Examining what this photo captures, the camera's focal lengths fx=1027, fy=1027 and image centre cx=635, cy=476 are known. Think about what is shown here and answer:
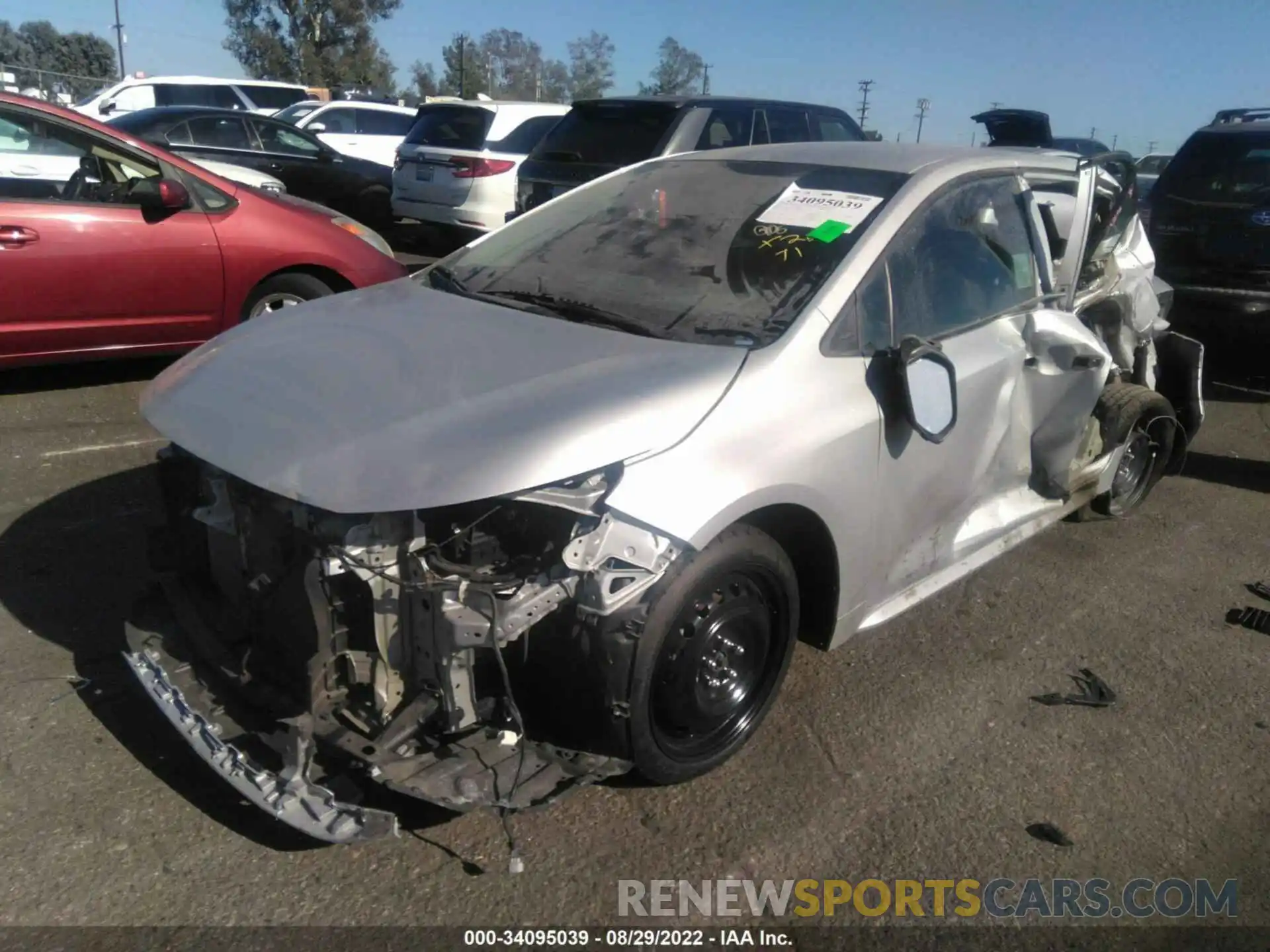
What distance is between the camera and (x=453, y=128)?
36.8 feet

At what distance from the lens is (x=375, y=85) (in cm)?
5631

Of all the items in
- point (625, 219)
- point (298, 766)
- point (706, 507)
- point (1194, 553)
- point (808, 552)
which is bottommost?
point (1194, 553)

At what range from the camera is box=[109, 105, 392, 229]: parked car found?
11320mm

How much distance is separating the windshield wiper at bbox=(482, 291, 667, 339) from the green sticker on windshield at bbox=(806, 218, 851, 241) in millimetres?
650

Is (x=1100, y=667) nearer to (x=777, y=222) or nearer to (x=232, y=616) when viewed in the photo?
(x=777, y=222)

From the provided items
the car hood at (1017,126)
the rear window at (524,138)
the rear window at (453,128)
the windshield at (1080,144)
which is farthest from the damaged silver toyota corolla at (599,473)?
the windshield at (1080,144)

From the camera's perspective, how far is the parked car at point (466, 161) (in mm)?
10711

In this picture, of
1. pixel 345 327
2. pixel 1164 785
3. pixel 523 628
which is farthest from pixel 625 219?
pixel 1164 785

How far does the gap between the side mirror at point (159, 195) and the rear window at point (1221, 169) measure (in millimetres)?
6673

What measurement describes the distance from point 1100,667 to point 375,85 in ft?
194

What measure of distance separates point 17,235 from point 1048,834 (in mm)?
5440

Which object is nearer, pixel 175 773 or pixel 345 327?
pixel 175 773

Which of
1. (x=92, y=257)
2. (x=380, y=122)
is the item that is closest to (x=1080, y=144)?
(x=380, y=122)

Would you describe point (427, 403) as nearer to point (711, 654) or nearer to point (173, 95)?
point (711, 654)
